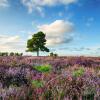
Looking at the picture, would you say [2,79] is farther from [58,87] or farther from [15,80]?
[58,87]

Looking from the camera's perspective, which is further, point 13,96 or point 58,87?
point 58,87

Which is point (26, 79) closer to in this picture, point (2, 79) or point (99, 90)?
point (2, 79)

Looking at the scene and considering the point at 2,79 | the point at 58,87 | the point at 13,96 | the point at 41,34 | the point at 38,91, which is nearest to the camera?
the point at 13,96

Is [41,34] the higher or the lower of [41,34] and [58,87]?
the higher

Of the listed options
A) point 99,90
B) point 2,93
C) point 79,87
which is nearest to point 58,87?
point 79,87

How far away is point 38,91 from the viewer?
5.11 metres

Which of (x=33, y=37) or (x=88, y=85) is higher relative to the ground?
(x=33, y=37)

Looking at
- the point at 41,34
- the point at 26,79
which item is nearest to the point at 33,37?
the point at 41,34

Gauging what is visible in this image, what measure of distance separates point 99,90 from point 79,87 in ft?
1.51

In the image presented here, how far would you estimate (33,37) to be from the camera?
5891cm

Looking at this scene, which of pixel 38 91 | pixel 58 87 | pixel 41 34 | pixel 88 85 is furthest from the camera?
pixel 41 34

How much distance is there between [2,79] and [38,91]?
7.22ft

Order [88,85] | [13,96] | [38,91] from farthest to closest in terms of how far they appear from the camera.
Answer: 1. [88,85]
2. [38,91]
3. [13,96]

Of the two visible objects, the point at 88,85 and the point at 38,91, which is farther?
the point at 88,85
